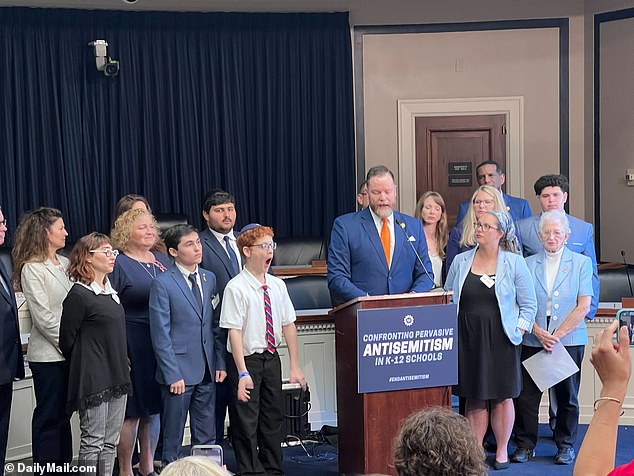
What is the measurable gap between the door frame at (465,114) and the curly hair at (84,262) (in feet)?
18.3

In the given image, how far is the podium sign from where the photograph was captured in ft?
14.1

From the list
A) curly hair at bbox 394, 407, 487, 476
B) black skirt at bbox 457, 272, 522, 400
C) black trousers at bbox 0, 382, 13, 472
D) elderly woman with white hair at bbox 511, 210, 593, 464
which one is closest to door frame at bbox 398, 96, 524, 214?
elderly woman with white hair at bbox 511, 210, 593, 464

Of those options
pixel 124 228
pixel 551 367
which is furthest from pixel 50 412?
pixel 551 367

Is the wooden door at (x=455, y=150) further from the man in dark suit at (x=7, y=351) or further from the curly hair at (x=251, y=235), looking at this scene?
the man in dark suit at (x=7, y=351)

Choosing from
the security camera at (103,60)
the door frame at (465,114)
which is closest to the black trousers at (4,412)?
the security camera at (103,60)

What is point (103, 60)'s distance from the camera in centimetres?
866

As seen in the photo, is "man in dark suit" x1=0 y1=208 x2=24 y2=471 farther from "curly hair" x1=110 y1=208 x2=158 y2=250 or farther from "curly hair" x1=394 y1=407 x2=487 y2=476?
"curly hair" x1=394 y1=407 x2=487 y2=476

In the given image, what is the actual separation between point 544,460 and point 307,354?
1.50 metres

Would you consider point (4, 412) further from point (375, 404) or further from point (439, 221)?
point (439, 221)

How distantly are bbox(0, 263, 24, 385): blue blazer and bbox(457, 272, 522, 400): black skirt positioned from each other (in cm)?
225

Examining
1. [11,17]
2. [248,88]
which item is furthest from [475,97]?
[11,17]

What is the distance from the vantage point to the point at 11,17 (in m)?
8.56

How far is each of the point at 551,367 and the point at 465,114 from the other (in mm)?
4695

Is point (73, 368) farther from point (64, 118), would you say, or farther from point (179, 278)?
point (64, 118)
